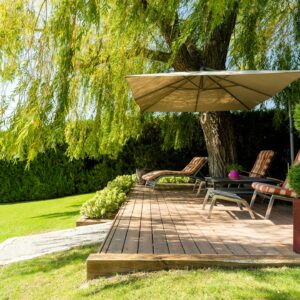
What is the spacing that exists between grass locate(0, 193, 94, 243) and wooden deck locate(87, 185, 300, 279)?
1.94 m

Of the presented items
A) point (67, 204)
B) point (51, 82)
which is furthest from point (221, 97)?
point (67, 204)

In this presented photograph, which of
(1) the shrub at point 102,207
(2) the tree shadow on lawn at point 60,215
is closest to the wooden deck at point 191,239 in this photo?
(1) the shrub at point 102,207

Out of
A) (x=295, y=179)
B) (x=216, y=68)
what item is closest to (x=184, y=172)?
(x=216, y=68)

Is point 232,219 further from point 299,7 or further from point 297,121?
point 299,7

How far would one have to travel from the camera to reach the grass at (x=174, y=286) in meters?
2.70

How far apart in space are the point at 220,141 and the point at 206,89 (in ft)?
6.06

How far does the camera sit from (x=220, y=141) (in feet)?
27.1

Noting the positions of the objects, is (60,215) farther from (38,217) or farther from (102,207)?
(102,207)

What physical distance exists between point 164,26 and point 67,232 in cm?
392

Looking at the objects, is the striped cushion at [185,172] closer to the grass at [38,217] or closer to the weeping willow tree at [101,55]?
the weeping willow tree at [101,55]

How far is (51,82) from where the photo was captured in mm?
5363

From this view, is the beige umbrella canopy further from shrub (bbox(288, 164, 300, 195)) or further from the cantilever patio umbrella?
shrub (bbox(288, 164, 300, 195))

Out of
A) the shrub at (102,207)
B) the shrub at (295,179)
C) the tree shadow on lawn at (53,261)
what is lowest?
the tree shadow on lawn at (53,261)

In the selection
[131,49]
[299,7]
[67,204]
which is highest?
[299,7]
